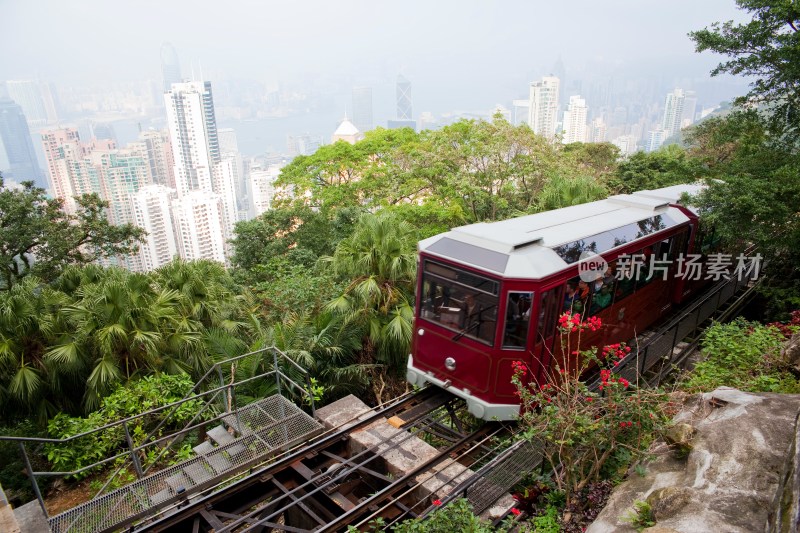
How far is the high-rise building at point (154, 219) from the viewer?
253 ft

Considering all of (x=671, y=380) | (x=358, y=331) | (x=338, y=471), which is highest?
(x=358, y=331)

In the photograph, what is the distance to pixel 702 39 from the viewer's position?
982 centimetres

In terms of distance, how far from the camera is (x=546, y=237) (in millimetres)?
7254

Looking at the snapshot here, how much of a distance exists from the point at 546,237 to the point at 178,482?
5.80 metres

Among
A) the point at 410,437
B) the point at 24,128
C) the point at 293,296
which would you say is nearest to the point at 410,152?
the point at 293,296

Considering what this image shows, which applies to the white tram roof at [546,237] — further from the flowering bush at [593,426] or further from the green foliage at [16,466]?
the green foliage at [16,466]

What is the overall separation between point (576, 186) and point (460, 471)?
31.1 feet

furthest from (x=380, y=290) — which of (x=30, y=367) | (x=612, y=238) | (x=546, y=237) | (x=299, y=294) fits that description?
(x=30, y=367)

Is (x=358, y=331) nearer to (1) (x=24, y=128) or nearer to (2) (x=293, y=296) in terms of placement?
(2) (x=293, y=296)

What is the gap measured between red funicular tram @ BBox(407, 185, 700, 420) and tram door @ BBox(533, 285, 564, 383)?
0.05ft

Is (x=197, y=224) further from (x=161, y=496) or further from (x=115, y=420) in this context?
(x=161, y=496)

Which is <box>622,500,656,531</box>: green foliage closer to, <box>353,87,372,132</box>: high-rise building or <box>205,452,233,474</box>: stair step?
<box>205,452,233,474</box>: stair step

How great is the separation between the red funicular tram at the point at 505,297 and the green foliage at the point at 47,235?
11.6 metres

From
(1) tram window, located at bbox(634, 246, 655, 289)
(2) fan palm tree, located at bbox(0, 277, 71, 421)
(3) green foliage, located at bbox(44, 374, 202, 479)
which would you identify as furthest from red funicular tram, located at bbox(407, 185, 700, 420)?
(2) fan palm tree, located at bbox(0, 277, 71, 421)
